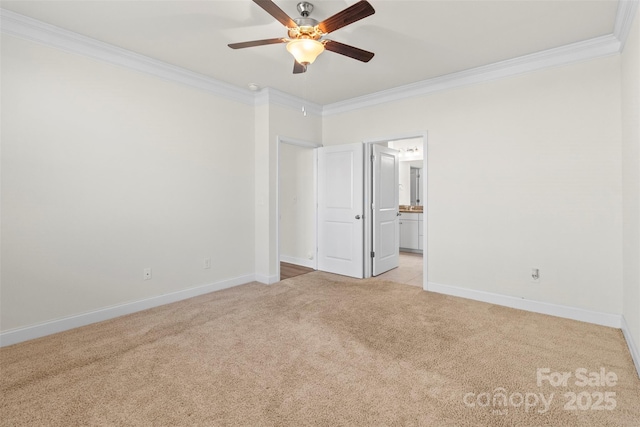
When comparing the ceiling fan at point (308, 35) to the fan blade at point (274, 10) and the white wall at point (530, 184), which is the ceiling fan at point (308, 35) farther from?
the white wall at point (530, 184)

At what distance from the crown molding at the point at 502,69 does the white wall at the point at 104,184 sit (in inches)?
80.4

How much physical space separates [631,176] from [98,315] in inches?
185

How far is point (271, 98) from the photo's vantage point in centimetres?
435

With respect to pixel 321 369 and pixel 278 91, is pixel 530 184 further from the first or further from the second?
pixel 278 91

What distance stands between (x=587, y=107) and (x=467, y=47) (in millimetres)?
1262

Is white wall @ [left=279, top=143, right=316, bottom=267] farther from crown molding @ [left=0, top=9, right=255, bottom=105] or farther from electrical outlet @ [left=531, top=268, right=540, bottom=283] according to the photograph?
electrical outlet @ [left=531, top=268, right=540, bottom=283]

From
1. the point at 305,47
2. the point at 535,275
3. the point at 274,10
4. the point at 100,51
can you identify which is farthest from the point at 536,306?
the point at 100,51

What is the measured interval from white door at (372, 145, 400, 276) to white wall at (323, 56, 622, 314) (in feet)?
2.80

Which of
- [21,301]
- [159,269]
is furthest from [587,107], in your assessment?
[21,301]

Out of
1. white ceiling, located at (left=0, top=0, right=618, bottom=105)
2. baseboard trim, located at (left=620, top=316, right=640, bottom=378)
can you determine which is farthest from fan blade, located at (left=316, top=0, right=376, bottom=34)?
baseboard trim, located at (left=620, top=316, right=640, bottom=378)

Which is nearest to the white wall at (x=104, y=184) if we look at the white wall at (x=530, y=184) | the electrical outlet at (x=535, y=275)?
the white wall at (x=530, y=184)

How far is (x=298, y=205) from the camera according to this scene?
5625mm

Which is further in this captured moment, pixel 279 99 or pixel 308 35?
pixel 279 99

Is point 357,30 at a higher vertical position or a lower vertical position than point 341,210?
higher
